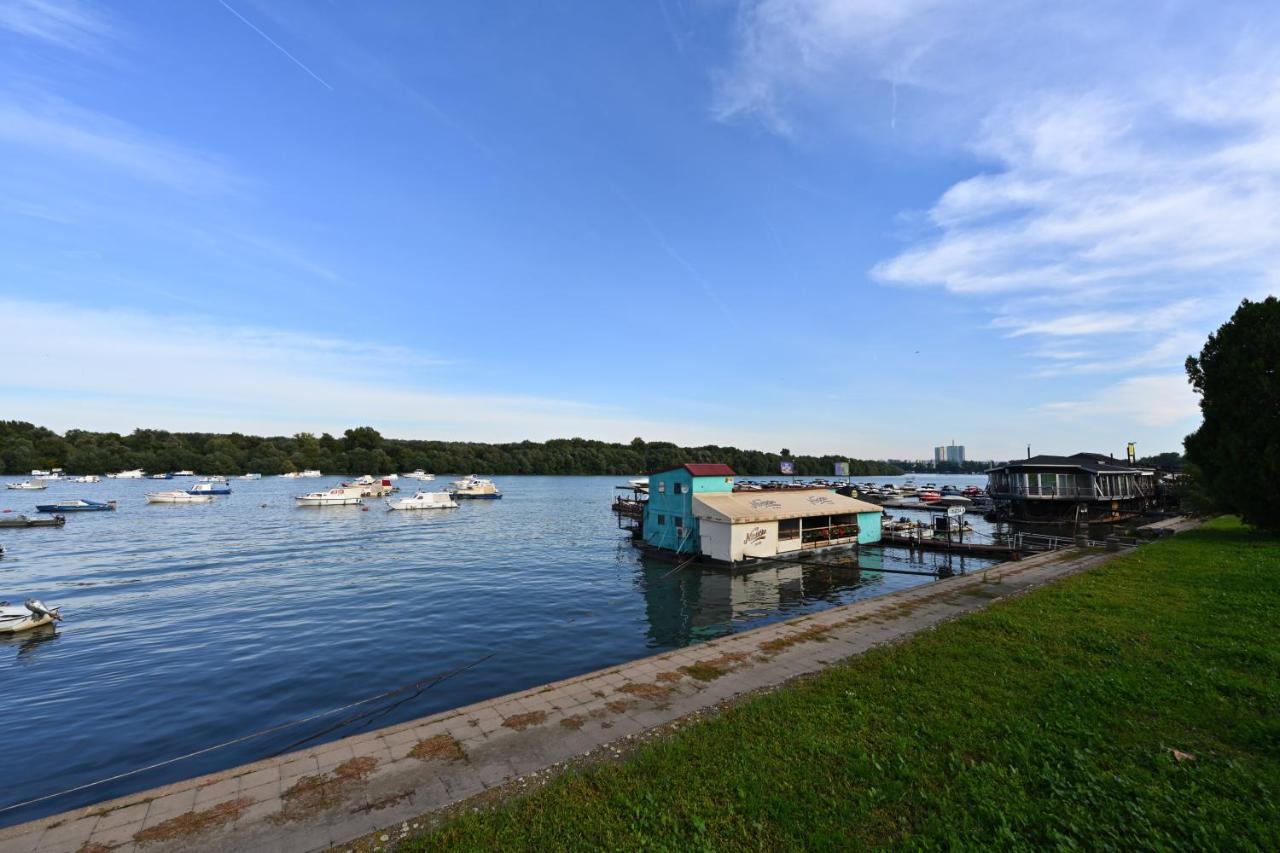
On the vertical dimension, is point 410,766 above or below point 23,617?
above

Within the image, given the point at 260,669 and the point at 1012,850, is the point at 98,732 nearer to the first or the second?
the point at 260,669

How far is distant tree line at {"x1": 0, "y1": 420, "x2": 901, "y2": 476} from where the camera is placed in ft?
408

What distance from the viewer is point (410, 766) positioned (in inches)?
306

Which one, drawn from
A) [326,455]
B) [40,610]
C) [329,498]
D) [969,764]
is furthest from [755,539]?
[326,455]

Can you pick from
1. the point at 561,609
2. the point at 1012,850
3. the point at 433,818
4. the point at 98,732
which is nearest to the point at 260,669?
the point at 98,732

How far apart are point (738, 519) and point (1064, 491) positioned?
41.2 meters

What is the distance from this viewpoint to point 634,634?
1945 cm

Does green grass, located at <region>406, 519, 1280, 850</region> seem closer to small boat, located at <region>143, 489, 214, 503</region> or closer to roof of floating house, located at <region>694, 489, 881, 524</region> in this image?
roof of floating house, located at <region>694, 489, 881, 524</region>

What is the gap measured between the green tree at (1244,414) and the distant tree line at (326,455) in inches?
5382

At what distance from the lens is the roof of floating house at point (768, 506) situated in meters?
31.2

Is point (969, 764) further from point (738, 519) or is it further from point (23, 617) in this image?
point (23, 617)

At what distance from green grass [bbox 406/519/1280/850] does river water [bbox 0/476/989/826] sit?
849cm

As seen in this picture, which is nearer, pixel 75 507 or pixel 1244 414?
pixel 1244 414

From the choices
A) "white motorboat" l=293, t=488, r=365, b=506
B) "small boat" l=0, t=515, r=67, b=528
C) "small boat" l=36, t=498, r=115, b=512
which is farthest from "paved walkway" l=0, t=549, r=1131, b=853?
"small boat" l=36, t=498, r=115, b=512
